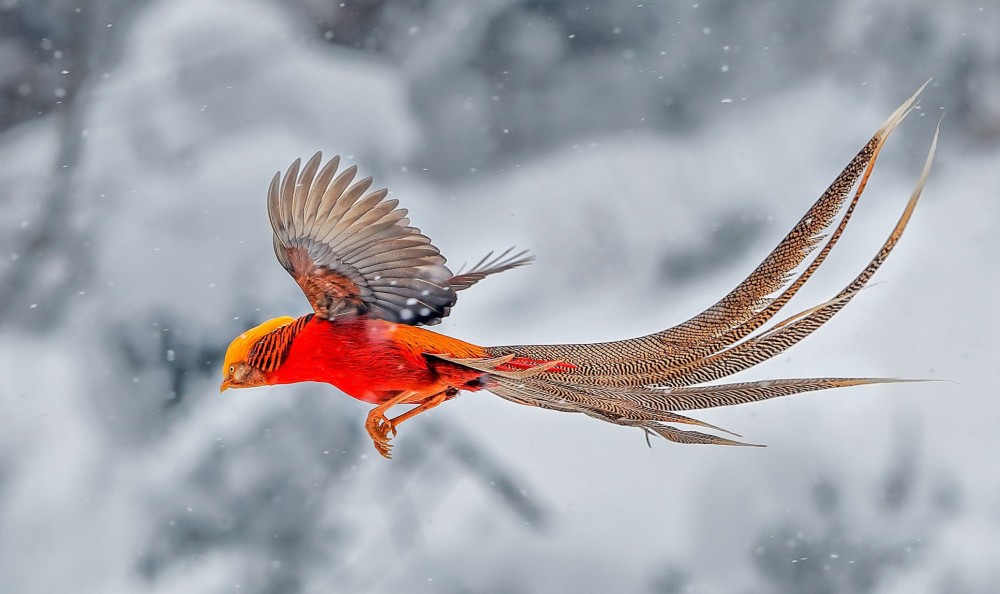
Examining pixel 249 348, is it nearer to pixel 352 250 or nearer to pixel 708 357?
pixel 352 250

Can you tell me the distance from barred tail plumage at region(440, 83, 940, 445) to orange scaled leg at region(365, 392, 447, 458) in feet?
0.26

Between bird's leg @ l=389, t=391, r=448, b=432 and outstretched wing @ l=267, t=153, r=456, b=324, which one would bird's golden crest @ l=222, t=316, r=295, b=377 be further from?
bird's leg @ l=389, t=391, r=448, b=432

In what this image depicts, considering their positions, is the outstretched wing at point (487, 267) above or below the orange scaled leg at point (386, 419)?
above

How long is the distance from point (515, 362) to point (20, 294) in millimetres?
1119

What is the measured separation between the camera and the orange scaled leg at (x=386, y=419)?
1037 millimetres

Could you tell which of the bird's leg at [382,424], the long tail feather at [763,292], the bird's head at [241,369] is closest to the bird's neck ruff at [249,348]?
the bird's head at [241,369]

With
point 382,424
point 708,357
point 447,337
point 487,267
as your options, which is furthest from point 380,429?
point 708,357

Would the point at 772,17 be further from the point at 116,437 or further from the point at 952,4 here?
the point at 116,437

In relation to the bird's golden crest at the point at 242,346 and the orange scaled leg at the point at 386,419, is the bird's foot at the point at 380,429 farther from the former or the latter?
the bird's golden crest at the point at 242,346

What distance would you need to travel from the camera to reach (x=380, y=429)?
1.06m

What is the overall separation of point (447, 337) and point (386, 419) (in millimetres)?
119

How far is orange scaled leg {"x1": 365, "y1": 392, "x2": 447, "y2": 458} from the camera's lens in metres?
1.04

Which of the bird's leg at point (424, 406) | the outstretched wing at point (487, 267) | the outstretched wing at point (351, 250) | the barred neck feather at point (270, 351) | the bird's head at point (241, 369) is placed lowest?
the bird's head at point (241, 369)

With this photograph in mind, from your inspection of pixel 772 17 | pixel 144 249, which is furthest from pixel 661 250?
pixel 144 249
